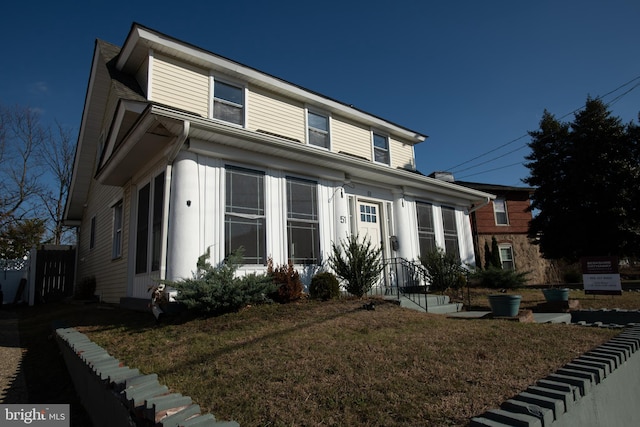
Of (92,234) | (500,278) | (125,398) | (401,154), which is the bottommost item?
(125,398)

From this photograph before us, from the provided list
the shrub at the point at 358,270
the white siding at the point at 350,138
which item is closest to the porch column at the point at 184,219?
the shrub at the point at 358,270

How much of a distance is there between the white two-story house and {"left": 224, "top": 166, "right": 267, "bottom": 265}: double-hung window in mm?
23

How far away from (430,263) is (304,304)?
4.77m

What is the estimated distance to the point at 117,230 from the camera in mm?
10430

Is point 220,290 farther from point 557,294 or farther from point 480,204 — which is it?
point 480,204

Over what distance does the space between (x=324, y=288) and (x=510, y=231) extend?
17375mm

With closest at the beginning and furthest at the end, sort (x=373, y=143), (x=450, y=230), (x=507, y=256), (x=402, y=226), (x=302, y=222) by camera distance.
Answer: (x=302, y=222) → (x=402, y=226) → (x=450, y=230) → (x=373, y=143) → (x=507, y=256)

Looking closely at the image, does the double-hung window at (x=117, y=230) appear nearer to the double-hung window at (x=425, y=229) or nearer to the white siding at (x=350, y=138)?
the white siding at (x=350, y=138)

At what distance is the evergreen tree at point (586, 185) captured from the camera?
15477mm

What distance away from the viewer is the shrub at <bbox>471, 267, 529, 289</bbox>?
39.2 ft

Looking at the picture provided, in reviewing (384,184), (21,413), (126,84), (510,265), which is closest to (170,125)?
(126,84)

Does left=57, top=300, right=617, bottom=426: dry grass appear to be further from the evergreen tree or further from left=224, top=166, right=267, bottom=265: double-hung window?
the evergreen tree

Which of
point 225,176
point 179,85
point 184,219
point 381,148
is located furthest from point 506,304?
point 179,85

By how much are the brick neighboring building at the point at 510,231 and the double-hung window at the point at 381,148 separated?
9.66 m
